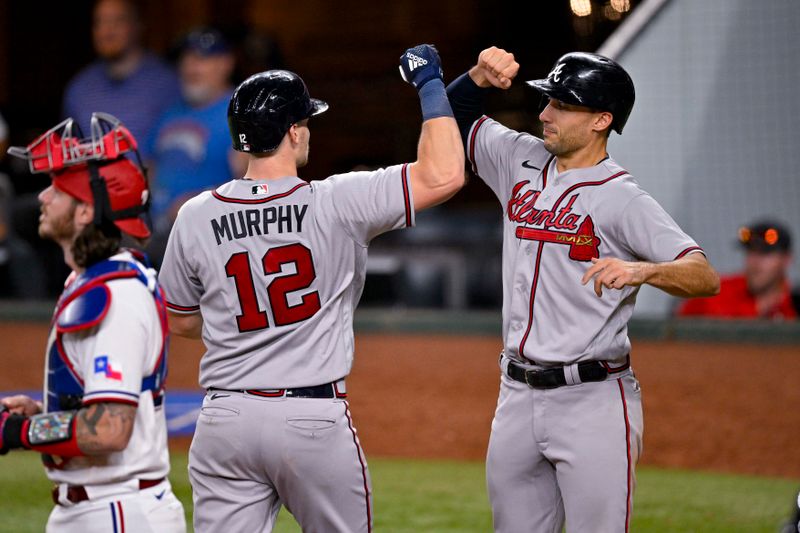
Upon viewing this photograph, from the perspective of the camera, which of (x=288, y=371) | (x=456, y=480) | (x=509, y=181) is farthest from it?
(x=456, y=480)

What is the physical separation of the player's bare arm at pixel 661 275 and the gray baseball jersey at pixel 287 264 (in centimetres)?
50

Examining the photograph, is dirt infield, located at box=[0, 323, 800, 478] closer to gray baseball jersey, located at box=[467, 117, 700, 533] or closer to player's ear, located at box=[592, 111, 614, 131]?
gray baseball jersey, located at box=[467, 117, 700, 533]

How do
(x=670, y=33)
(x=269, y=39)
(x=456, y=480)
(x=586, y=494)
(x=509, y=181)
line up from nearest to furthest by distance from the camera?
1. (x=586, y=494)
2. (x=509, y=181)
3. (x=456, y=480)
4. (x=670, y=33)
5. (x=269, y=39)

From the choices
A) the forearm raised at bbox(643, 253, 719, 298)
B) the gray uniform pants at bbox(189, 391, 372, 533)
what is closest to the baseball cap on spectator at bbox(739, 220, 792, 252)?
the forearm raised at bbox(643, 253, 719, 298)

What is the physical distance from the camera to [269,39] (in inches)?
366

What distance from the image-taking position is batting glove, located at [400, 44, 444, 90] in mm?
3031

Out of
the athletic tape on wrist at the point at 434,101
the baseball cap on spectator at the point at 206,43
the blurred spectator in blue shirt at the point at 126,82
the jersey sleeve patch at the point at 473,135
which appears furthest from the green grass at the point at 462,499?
the baseball cap on spectator at the point at 206,43

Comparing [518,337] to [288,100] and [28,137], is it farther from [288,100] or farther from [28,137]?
[28,137]

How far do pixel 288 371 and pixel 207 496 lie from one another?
1.28 ft

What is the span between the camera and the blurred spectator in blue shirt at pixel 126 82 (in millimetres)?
7422

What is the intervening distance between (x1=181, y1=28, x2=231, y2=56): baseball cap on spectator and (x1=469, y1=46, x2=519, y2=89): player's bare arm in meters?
3.88

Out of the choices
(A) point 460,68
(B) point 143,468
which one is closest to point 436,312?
(A) point 460,68

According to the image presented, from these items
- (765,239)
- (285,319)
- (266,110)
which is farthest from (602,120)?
(765,239)

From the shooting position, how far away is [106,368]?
94.0 inches
